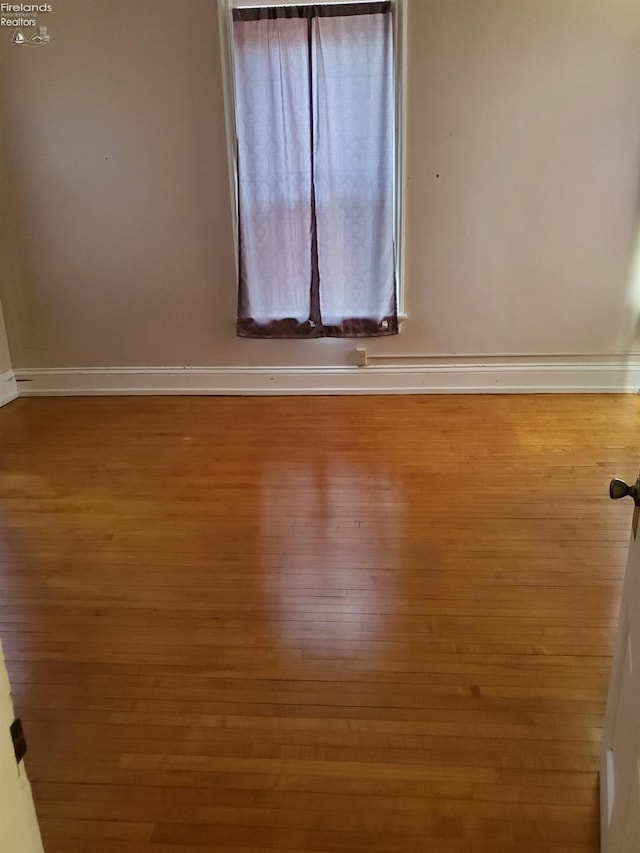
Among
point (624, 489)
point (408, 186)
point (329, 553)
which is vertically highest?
point (408, 186)

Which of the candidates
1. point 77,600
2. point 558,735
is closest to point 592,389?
point 558,735

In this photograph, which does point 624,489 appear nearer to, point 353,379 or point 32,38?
point 353,379

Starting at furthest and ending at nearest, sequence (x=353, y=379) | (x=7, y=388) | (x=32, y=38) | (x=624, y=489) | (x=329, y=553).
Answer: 1. (x=7, y=388)
2. (x=353, y=379)
3. (x=32, y=38)
4. (x=329, y=553)
5. (x=624, y=489)

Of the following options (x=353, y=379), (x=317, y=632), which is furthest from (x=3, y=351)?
(x=317, y=632)

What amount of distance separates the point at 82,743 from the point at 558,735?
1.20 m

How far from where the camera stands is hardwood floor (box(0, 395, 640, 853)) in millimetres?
1509

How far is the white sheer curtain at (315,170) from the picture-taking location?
12.0 ft

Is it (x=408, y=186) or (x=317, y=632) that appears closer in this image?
(x=317, y=632)

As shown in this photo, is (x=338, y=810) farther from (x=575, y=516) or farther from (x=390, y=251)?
(x=390, y=251)

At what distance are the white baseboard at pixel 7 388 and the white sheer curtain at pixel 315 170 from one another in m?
1.60

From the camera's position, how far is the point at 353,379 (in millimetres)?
4293

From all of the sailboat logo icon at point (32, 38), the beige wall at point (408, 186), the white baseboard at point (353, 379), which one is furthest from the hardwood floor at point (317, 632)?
the sailboat logo icon at point (32, 38)

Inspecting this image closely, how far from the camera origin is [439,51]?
145 inches

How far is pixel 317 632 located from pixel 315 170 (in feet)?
9.08
